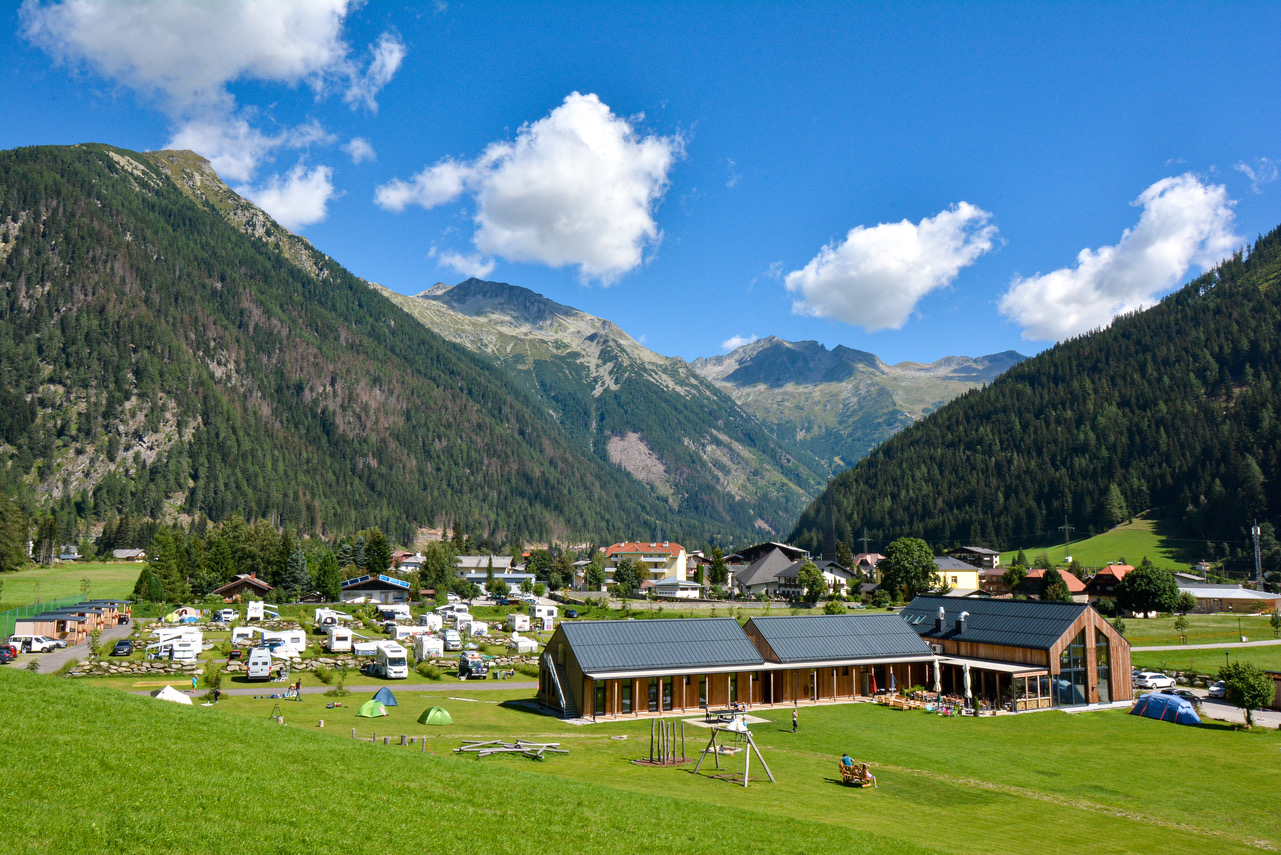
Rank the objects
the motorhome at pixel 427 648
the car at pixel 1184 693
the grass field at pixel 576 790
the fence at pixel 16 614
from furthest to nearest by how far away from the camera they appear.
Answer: the fence at pixel 16 614 → the motorhome at pixel 427 648 → the car at pixel 1184 693 → the grass field at pixel 576 790

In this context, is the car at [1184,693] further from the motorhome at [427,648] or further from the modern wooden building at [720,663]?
the motorhome at [427,648]

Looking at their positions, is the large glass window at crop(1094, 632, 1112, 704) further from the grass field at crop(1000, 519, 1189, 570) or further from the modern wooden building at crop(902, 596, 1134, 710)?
the grass field at crop(1000, 519, 1189, 570)

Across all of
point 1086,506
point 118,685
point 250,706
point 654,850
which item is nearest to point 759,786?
point 654,850

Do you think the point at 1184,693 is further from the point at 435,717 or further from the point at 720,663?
the point at 435,717

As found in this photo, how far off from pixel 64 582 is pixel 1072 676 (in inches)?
5347

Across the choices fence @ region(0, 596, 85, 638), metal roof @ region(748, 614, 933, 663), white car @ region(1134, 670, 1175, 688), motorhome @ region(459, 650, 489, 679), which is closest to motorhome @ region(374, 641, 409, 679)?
motorhome @ region(459, 650, 489, 679)

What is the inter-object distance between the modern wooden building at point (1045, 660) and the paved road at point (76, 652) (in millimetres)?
61390

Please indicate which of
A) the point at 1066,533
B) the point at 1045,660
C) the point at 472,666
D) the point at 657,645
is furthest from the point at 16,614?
the point at 1066,533

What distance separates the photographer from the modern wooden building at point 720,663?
44531mm

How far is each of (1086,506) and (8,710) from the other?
194m

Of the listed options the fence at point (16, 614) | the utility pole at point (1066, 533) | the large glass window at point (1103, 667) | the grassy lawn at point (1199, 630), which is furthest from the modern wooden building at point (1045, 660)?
the utility pole at point (1066, 533)

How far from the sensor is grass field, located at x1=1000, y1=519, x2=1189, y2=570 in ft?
470

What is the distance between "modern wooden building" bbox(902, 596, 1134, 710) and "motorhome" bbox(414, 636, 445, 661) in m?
42.1

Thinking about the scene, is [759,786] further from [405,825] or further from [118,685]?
[118,685]
